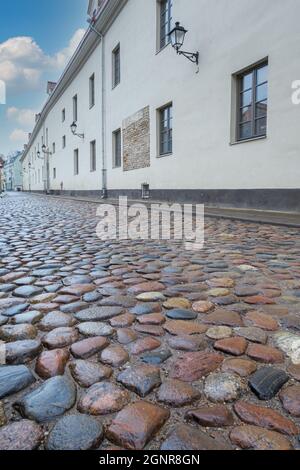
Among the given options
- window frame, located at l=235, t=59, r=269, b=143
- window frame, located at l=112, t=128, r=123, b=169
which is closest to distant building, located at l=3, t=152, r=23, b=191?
window frame, located at l=112, t=128, r=123, b=169

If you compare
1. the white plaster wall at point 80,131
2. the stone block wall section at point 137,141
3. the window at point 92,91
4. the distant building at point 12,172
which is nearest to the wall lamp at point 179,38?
the stone block wall section at point 137,141

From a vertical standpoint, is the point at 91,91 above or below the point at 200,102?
above

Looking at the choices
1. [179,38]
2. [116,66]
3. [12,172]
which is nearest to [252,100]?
[179,38]

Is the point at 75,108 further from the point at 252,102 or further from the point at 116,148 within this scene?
the point at 252,102

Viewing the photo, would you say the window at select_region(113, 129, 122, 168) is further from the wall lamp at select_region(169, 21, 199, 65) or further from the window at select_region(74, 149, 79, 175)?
the window at select_region(74, 149, 79, 175)

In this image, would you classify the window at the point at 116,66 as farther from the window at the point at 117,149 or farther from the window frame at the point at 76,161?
the window frame at the point at 76,161

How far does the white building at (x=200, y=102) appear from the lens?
7.10 m

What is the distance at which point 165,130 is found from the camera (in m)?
11.7

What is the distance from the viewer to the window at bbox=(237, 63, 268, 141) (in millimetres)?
7660

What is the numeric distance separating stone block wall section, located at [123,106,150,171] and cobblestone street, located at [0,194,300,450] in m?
Result: 10.1

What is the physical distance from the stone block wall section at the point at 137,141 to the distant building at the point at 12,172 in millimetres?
72925

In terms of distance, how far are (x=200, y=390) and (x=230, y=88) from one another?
8.37 metres

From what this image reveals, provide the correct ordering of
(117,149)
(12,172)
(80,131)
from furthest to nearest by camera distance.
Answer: (12,172), (80,131), (117,149)

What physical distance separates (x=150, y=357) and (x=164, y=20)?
12550 millimetres
